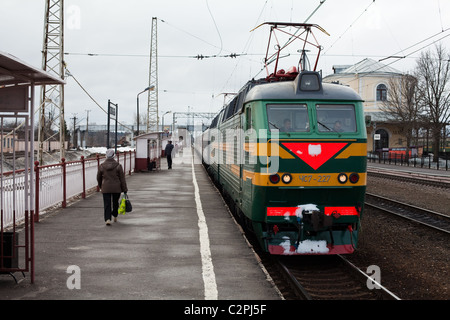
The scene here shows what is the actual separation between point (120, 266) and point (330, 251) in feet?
10.6

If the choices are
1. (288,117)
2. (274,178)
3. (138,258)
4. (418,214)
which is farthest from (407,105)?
(138,258)

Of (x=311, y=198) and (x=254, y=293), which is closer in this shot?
(x=254, y=293)

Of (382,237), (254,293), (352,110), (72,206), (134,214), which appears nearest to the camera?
(254,293)

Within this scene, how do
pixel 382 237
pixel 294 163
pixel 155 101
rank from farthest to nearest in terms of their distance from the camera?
pixel 155 101 < pixel 382 237 < pixel 294 163

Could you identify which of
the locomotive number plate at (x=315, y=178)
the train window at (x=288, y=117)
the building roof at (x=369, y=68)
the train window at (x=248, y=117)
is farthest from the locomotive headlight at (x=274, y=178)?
the building roof at (x=369, y=68)

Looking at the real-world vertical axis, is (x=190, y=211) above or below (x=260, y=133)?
below

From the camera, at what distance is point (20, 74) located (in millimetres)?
6199

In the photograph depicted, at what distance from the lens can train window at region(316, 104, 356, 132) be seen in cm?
825

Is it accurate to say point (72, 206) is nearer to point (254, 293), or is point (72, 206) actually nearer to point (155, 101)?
point (254, 293)

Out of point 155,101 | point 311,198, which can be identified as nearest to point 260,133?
point 311,198

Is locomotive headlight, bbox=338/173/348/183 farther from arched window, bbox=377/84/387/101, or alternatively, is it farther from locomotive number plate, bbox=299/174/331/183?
arched window, bbox=377/84/387/101

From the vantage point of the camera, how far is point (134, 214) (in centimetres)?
1221

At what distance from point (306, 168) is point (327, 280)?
171cm

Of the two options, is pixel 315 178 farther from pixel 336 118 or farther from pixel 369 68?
pixel 369 68
